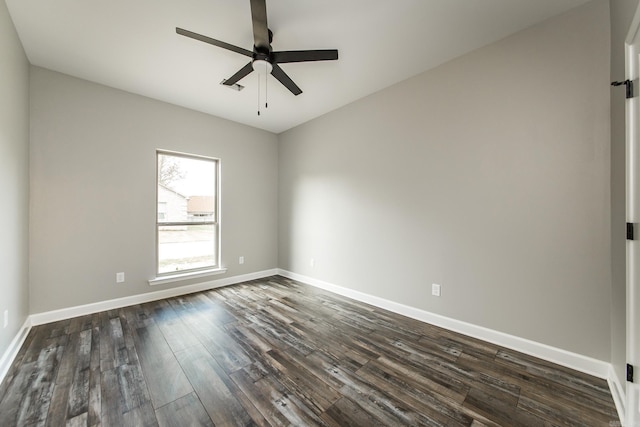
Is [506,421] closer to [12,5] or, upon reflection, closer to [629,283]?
[629,283]

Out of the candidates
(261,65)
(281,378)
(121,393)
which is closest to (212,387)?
(281,378)

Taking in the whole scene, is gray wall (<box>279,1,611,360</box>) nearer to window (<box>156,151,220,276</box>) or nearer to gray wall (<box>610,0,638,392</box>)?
gray wall (<box>610,0,638,392</box>)

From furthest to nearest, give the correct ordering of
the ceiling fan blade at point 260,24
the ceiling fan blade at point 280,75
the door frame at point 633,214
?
1. the ceiling fan blade at point 280,75
2. the ceiling fan blade at point 260,24
3. the door frame at point 633,214

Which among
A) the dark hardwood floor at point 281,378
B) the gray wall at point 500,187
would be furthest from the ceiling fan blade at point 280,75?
the dark hardwood floor at point 281,378

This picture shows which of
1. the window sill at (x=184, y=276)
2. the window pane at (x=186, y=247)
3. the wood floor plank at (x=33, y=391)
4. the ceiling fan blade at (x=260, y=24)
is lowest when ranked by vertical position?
the wood floor plank at (x=33, y=391)

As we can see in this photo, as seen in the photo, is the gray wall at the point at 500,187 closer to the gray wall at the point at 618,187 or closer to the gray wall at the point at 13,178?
the gray wall at the point at 618,187

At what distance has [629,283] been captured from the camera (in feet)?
4.58

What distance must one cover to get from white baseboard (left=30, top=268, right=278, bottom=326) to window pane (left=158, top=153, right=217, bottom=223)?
3.44ft

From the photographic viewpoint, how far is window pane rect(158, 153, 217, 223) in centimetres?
362

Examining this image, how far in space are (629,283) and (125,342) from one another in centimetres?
Answer: 383

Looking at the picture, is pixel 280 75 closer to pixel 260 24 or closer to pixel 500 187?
pixel 260 24

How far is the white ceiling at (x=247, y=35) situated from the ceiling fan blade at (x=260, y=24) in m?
0.26

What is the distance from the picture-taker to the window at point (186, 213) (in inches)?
142

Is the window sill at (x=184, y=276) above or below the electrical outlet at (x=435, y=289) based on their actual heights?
below
